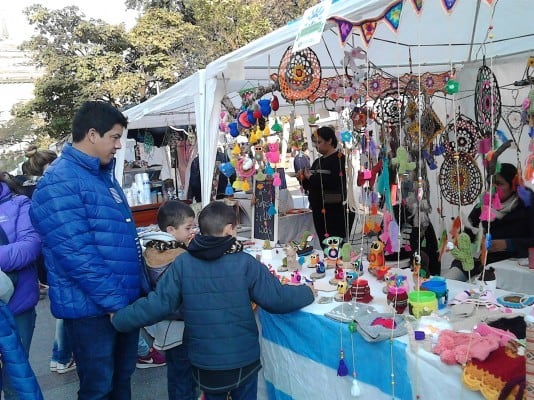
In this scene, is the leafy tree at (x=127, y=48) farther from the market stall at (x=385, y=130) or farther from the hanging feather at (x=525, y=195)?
the hanging feather at (x=525, y=195)

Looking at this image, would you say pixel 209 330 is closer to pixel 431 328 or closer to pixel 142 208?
pixel 431 328

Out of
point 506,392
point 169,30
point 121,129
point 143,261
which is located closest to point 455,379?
point 506,392

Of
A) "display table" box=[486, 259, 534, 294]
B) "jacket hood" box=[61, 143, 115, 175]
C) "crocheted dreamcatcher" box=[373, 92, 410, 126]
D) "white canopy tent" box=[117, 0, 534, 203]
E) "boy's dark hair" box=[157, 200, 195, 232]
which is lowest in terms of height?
"display table" box=[486, 259, 534, 294]

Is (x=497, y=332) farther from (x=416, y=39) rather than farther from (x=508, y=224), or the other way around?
(x=416, y=39)

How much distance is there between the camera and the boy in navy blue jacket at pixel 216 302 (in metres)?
1.65

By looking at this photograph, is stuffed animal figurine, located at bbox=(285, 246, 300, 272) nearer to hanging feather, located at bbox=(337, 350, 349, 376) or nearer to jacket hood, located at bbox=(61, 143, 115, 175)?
hanging feather, located at bbox=(337, 350, 349, 376)

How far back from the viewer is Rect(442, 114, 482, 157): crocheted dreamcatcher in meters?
3.64

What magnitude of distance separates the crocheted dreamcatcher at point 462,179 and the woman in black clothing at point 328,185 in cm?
80

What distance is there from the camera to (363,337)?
1.63m

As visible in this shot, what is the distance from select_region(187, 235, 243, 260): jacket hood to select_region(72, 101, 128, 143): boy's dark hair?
0.57 m

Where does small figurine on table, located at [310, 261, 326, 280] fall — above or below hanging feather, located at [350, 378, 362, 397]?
above

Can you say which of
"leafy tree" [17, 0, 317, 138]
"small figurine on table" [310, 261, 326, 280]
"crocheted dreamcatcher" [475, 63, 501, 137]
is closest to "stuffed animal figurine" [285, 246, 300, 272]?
"small figurine on table" [310, 261, 326, 280]

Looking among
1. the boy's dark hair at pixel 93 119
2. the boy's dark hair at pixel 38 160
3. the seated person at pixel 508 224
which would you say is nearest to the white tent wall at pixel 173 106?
the boy's dark hair at pixel 38 160

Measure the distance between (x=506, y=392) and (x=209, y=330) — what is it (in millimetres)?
963
